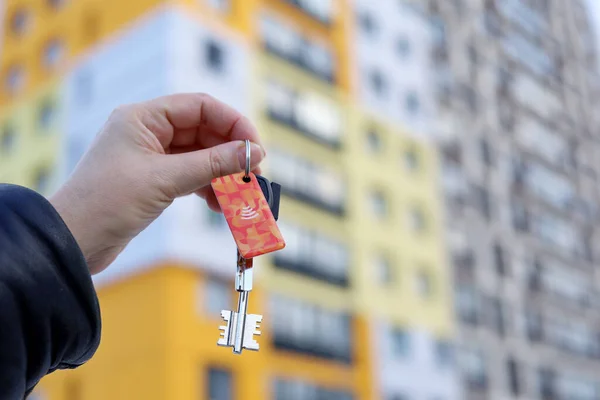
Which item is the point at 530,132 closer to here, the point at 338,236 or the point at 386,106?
the point at 386,106

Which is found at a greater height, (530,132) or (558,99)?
(558,99)

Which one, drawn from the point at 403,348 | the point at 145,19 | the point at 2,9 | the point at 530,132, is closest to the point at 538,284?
the point at 530,132

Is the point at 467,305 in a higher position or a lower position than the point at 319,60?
lower

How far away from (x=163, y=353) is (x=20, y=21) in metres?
14.0

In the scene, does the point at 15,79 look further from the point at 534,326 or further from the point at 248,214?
the point at 248,214

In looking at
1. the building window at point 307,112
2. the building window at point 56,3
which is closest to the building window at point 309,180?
the building window at point 307,112

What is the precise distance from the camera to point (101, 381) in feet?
59.6

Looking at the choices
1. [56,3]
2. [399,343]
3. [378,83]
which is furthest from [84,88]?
[399,343]

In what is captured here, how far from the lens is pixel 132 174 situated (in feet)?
5.12

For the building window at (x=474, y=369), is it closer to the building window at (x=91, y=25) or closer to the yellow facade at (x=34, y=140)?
the yellow facade at (x=34, y=140)

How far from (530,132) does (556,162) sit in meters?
2.54

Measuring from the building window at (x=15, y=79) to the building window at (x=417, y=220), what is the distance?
→ 1325 cm

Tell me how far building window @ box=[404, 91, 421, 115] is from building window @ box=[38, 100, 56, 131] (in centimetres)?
1210

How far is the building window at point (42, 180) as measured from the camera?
21422mm
